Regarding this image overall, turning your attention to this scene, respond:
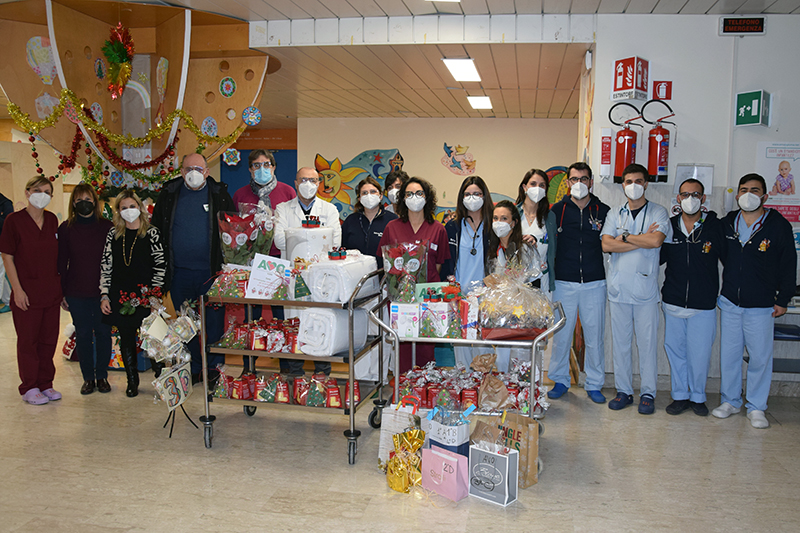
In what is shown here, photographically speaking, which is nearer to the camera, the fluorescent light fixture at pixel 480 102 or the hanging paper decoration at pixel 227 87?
the hanging paper decoration at pixel 227 87

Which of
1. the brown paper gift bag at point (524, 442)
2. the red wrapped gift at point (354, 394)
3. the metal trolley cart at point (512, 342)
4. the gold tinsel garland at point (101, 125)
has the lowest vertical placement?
the brown paper gift bag at point (524, 442)

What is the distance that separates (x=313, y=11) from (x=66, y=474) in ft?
13.2

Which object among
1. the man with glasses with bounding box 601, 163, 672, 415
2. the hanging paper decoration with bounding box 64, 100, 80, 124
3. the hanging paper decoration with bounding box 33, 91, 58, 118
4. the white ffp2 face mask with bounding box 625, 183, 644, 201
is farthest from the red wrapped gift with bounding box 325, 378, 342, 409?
the hanging paper decoration with bounding box 33, 91, 58, 118

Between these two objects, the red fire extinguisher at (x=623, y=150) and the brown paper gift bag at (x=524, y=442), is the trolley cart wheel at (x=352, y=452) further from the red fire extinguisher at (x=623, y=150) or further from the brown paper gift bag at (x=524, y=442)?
the red fire extinguisher at (x=623, y=150)

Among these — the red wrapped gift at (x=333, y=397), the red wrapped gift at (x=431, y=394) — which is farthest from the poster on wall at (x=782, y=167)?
the red wrapped gift at (x=333, y=397)

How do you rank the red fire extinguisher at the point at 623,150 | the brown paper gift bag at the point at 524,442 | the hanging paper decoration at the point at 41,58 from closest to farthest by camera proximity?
the brown paper gift bag at the point at 524,442
the red fire extinguisher at the point at 623,150
the hanging paper decoration at the point at 41,58

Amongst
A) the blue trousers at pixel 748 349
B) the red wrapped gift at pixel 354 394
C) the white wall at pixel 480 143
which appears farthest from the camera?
the white wall at pixel 480 143

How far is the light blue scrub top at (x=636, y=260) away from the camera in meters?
4.24

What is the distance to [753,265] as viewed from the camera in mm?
4074

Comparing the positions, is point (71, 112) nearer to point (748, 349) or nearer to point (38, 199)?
point (38, 199)

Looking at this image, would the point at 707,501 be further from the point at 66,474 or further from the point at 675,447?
the point at 66,474

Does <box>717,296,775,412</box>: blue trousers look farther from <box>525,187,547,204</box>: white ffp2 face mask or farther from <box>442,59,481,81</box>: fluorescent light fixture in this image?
<box>442,59,481,81</box>: fluorescent light fixture

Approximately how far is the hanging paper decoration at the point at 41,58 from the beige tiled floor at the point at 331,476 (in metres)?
2.72

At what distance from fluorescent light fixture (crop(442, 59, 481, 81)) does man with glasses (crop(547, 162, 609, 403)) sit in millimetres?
2044
